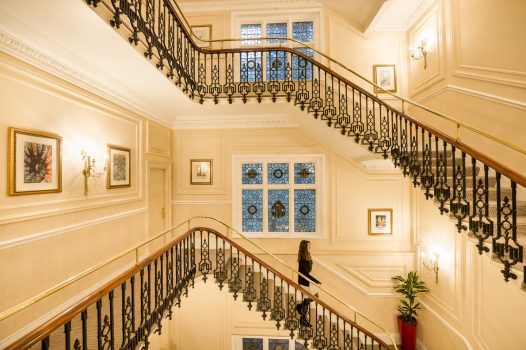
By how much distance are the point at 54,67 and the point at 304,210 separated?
5406 mm

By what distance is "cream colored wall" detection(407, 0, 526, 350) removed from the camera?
3771 millimetres

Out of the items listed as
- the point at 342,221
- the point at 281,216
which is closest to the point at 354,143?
the point at 342,221

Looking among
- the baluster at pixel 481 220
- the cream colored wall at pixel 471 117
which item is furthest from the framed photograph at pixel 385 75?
the baluster at pixel 481 220

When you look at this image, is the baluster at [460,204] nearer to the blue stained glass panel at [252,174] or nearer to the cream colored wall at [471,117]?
the cream colored wall at [471,117]

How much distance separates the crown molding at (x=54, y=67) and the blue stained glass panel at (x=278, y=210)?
3800 mm

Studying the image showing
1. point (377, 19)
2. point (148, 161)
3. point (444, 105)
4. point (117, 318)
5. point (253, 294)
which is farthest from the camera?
point (377, 19)

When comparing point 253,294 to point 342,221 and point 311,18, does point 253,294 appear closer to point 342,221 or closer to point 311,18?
point 342,221

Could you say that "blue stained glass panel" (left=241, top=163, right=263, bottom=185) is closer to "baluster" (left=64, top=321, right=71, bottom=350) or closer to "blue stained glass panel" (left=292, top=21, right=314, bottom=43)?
"blue stained glass panel" (left=292, top=21, right=314, bottom=43)

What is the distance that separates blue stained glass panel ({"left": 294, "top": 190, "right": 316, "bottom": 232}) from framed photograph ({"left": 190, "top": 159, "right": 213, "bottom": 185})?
2.20 m

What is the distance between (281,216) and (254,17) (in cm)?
497

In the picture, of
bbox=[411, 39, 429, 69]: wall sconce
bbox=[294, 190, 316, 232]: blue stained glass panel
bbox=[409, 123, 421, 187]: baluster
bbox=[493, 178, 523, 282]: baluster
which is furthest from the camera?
bbox=[294, 190, 316, 232]: blue stained glass panel

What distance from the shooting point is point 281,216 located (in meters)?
6.86

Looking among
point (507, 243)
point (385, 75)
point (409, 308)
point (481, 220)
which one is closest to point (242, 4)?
point (385, 75)

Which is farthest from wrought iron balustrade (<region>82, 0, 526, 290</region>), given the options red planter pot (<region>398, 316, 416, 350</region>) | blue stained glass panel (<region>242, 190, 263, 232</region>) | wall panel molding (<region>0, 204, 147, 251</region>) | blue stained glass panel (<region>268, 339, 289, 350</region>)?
blue stained glass panel (<region>268, 339, 289, 350</region>)
